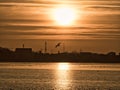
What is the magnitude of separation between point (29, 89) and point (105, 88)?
39.5 ft

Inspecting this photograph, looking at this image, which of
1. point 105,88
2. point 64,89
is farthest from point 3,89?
point 105,88

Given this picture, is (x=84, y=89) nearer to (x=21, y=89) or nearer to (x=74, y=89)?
(x=74, y=89)

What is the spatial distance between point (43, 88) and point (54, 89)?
2975 millimetres

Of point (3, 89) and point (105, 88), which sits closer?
point (3, 89)

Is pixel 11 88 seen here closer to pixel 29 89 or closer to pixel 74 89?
pixel 29 89

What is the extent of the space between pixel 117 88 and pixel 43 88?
37.2 ft

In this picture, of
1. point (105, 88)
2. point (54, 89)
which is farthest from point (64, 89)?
point (105, 88)

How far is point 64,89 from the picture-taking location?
88.6m

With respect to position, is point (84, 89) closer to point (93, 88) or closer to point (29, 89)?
point (93, 88)

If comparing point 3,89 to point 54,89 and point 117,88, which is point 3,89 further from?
point 117,88

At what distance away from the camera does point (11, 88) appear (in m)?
89.2

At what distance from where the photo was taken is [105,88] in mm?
92875

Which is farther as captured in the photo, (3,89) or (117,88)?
(117,88)

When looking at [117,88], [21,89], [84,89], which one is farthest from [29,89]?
[117,88]
